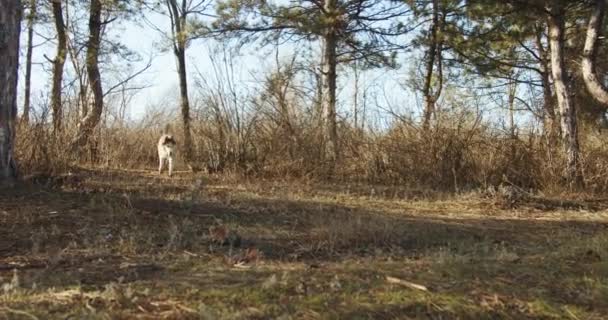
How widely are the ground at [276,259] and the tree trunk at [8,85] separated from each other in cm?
28

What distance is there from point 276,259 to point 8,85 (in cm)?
346

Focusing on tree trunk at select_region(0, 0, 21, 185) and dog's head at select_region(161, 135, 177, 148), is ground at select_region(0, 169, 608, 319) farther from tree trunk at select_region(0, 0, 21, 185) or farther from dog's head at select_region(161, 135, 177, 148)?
→ dog's head at select_region(161, 135, 177, 148)

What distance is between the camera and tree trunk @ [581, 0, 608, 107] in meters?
9.20

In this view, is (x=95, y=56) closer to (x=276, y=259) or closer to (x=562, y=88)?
(x=562, y=88)

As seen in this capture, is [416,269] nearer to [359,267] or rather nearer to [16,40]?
[359,267]

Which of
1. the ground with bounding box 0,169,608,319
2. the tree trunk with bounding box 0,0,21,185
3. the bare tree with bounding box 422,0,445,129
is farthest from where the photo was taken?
the bare tree with bounding box 422,0,445,129

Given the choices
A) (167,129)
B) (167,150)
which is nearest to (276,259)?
(167,150)

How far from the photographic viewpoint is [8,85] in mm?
5953

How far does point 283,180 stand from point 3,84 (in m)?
4.80

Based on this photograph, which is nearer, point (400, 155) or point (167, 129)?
point (400, 155)

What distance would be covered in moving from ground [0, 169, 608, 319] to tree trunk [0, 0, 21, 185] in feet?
0.93

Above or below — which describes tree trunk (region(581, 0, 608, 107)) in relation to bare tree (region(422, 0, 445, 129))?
below

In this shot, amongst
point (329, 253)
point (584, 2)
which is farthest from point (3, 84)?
point (584, 2)

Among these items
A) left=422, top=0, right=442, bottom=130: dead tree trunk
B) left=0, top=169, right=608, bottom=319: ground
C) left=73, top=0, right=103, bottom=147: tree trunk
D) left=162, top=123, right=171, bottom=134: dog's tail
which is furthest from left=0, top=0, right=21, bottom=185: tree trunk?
left=422, top=0, right=442, bottom=130: dead tree trunk
